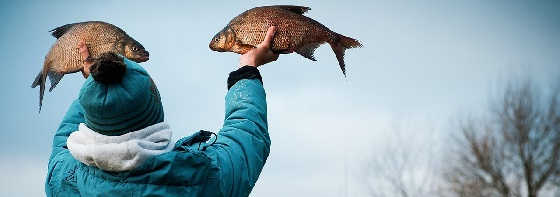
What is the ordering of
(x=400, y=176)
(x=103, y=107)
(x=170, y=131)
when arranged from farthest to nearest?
1. (x=400, y=176)
2. (x=170, y=131)
3. (x=103, y=107)

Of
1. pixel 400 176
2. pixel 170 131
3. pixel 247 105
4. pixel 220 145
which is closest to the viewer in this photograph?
pixel 170 131

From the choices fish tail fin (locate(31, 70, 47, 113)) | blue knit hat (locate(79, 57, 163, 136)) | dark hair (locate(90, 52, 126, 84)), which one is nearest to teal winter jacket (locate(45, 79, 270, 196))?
blue knit hat (locate(79, 57, 163, 136))

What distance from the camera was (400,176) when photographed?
25094 mm

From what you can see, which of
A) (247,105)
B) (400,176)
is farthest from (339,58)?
(400,176)

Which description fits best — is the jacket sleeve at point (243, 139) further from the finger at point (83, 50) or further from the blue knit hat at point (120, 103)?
the finger at point (83, 50)

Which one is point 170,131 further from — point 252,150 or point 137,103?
point 252,150

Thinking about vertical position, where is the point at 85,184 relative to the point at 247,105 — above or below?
below

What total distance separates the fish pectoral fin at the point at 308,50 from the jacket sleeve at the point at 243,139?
3.09 ft

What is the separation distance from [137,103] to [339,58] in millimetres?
2245

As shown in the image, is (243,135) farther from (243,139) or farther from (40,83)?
(40,83)

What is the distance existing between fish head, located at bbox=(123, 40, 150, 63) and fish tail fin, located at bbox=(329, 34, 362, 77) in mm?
1034

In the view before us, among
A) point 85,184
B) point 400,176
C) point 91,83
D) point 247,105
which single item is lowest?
point 400,176

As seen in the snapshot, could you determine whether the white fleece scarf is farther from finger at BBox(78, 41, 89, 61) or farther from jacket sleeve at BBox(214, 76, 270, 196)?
finger at BBox(78, 41, 89, 61)

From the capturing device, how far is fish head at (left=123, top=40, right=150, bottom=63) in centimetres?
365
